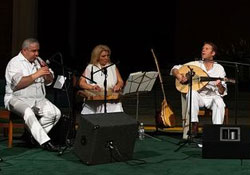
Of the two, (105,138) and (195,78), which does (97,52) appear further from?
(105,138)

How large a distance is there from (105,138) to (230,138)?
1308 millimetres

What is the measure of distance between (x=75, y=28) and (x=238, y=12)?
167 inches

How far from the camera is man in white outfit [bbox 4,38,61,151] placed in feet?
22.1

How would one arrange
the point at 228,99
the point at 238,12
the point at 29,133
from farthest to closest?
the point at 238,12 → the point at 228,99 → the point at 29,133

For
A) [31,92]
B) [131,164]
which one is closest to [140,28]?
[31,92]

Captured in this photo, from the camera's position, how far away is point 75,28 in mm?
15172

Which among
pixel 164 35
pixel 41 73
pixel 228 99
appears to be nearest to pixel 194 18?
pixel 164 35

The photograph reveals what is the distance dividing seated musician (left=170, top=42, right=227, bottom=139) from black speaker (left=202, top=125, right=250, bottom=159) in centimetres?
113

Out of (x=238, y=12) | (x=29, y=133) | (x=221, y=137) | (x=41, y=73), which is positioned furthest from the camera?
(x=238, y=12)

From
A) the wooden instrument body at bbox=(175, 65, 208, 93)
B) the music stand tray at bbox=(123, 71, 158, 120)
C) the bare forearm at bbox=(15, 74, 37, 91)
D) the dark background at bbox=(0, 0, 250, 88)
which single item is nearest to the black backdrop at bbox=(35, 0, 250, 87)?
the dark background at bbox=(0, 0, 250, 88)

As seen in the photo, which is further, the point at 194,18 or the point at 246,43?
the point at 194,18

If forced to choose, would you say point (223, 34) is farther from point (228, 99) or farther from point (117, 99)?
point (117, 99)

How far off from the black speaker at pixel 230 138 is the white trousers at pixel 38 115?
69.4 inches

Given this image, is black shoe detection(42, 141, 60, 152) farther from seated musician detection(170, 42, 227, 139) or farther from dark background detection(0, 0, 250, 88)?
dark background detection(0, 0, 250, 88)
